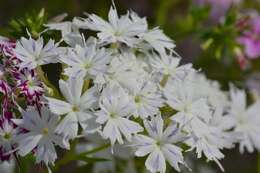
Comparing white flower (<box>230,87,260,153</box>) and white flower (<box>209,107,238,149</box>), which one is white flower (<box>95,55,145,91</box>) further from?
white flower (<box>230,87,260,153</box>)

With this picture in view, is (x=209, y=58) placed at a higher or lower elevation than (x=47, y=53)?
lower

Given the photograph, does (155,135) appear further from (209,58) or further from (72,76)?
(209,58)

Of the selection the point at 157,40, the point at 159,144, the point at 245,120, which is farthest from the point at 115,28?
the point at 245,120

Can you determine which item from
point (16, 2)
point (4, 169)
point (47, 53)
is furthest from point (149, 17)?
point (47, 53)

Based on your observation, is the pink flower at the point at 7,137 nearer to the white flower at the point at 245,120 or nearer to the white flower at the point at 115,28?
the white flower at the point at 115,28

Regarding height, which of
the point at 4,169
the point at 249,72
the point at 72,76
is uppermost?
the point at 72,76

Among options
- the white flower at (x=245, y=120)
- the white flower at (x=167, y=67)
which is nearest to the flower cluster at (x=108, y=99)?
the white flower at (x=167, y=67)

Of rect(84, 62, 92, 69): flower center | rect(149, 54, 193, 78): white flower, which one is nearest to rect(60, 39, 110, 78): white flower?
rect(84, 62, 92, 69): flower center
